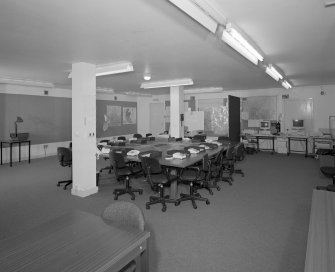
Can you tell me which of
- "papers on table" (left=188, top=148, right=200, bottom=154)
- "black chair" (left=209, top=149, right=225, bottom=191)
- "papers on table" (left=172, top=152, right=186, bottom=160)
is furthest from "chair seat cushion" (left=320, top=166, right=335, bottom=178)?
"papers on table" (left=172, top=152, right=186, bottom=160)

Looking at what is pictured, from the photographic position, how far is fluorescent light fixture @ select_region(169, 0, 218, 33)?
1.96 metres

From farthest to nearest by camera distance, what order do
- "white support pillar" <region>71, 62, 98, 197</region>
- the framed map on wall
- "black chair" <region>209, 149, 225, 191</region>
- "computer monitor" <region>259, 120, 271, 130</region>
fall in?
the framed map on wall → "computer monitor" <region>259, 120, 271, 130</region> → "black chair" <region>209, 149, 225, 191</region> → "white support pillar" <region>71, 62, 98, 197</region>

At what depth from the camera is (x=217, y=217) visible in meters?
3.46

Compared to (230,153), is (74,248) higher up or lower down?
lower down

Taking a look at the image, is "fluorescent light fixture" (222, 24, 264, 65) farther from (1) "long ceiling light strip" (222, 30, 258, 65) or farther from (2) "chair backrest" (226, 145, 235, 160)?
(2) "chair backrest" (226, 145, 235, 160)

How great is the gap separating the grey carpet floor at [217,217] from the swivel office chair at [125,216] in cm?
84

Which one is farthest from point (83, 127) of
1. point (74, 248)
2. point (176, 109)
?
point (176, 109)

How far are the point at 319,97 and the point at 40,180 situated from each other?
9196 millimetres

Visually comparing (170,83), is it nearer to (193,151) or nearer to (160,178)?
(193,151)

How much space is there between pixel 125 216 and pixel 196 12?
6.01 feet

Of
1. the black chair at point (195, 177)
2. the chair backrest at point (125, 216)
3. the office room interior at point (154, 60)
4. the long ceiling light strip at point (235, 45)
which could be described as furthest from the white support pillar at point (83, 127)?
the chair backrest at point (125, 216)

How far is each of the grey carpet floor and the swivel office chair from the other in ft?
2.75

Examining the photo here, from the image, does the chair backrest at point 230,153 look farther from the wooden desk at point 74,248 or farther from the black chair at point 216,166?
the wooden desk at point 74,248

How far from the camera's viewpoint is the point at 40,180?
547cm
